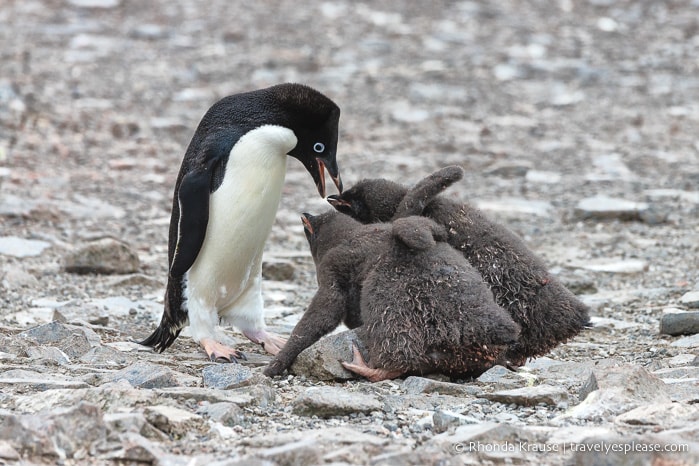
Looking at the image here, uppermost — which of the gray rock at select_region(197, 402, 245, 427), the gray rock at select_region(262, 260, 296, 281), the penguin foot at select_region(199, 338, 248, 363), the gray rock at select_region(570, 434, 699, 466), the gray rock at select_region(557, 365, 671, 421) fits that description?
the gray rock at select_region(570, 434, 699, 466)

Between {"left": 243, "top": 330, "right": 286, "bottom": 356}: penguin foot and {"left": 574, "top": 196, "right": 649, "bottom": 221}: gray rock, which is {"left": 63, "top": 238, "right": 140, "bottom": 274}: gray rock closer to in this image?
{"left": 243, "top": 330, "right": 286, "bottom": 356}: penguin foot

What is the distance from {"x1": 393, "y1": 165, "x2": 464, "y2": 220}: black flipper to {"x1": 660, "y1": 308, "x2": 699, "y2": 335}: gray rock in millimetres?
1368

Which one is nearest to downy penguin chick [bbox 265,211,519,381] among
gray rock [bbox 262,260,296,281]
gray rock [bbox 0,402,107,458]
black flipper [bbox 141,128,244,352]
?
black flipper [bbox 141,128,244,352]

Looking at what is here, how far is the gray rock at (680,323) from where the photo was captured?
527cm

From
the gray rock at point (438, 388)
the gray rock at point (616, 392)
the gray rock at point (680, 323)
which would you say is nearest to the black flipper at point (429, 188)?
the gray rock at point (438, 388)

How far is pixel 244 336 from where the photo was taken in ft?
19.3

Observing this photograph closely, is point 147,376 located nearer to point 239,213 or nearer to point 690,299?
point 239,213

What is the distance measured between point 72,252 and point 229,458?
393 centimetres

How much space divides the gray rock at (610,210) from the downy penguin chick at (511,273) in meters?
3.82

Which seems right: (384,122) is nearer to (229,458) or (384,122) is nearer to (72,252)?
(72,252)

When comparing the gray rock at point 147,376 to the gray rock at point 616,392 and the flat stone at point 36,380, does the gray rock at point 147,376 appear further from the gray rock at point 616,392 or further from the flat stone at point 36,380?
the gray rock at point 616,392

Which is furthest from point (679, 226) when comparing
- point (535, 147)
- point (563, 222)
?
point (535, 147)

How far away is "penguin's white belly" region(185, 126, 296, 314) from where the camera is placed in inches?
204

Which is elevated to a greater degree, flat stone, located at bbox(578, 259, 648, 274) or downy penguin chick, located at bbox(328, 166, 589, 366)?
downy penguin chick, located at bbox(328, 166, 589, 366)
